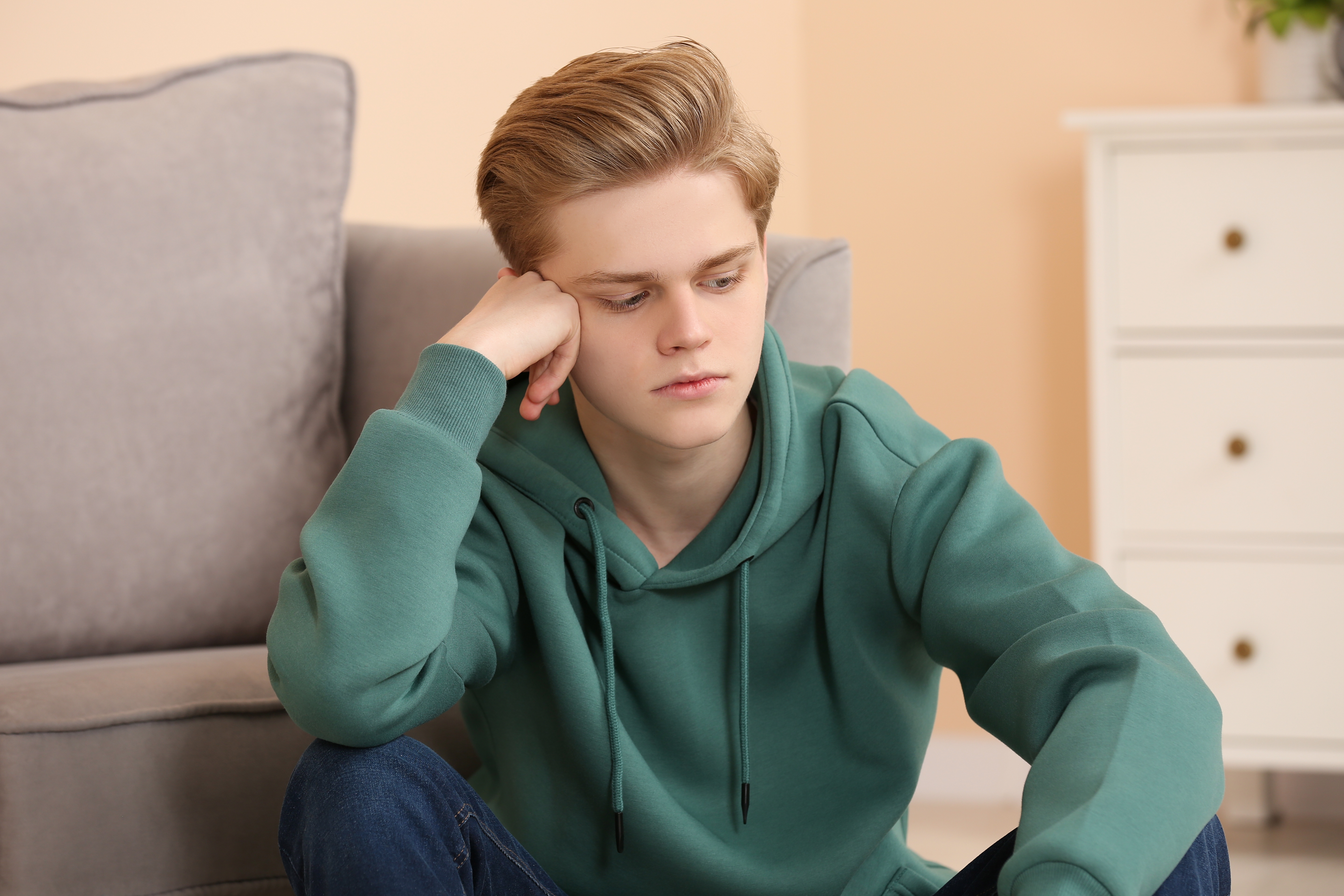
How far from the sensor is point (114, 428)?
1.29 metres

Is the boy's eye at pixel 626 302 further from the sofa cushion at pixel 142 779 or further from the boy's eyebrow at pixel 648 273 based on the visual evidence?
the sofa cushion at pixel 142 779

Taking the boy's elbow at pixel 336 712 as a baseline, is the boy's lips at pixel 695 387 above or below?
above

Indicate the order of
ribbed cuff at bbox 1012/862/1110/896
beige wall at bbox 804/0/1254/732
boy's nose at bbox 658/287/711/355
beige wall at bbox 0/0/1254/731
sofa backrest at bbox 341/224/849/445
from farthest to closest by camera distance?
1. beige wall at bbox 804/0/1254/732
2. beige wall at bbox 0/0/1254/731
3. sofa backrest at bbox 341/224/849/445
4. boy's nose at bbox 658/287/711/355
5. ribbed cuff at bbox 1012/862/1110/896

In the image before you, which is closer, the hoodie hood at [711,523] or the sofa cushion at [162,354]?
the hoodie hood at [711,523]

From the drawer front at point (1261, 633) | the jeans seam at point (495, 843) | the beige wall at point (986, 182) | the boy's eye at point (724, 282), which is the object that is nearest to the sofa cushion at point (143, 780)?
the jeans seam at point (495, 843)

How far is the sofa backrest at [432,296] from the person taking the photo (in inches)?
49.3

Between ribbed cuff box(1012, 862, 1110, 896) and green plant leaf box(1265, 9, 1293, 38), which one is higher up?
green plant leaf box(1265, 9, 1293, 38)

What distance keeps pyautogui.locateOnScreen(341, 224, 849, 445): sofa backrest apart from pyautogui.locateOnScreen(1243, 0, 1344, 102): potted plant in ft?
3.28

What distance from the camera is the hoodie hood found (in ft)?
3.24

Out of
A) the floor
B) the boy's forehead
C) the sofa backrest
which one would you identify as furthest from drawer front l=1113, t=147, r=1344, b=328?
the boy's forehead

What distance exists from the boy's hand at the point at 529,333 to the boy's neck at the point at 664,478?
64mm

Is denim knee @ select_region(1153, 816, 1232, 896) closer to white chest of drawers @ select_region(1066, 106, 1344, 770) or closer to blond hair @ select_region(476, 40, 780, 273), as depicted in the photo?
blond hair @ select_region(476, 40, 780, 273)

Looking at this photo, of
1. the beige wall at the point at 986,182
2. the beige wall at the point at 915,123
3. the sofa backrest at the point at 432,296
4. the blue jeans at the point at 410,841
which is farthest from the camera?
the beige wall at the point at 986,182

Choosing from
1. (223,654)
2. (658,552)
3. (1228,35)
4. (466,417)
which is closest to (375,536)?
(466,417)
